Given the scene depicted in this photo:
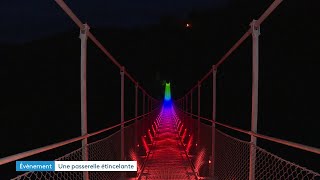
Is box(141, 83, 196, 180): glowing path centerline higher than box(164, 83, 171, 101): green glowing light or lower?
lower

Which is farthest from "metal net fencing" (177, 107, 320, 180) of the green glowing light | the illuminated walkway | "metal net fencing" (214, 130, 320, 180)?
the green glowing light

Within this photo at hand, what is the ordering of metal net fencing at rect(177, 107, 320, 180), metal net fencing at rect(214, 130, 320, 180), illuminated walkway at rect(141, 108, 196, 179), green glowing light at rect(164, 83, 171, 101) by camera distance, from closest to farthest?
metal net fencing at rect(177, 107, 320, 180) < metal net fencing at rect(214, 130, 320, 180) < illuminated walkway at rect(141, 108, 196, 179) < green glowing light at rect(164, 83, 171, 101)

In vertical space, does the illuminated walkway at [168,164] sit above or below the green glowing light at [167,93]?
below

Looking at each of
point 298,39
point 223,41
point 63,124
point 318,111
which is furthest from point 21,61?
point 318,111

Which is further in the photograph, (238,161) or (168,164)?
(168,164)

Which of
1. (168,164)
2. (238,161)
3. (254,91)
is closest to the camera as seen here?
(254,91)

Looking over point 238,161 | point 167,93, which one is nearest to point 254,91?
point 238,161

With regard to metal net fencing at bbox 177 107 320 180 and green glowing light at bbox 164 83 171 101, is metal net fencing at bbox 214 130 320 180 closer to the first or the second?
metal net fencing at bbox 177 107 320 180

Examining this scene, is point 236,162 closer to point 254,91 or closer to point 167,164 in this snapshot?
point 254,91

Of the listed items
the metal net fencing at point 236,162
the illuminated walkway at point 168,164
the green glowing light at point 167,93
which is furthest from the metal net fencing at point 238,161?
the green glowing light at point 167,93

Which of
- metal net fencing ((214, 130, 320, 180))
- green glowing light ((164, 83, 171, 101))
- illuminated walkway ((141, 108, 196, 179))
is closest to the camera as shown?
metal net fencing ((214, 130, 320, 180))

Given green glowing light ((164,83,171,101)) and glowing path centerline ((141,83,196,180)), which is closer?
glowing path centerline ((141,83,196,180))

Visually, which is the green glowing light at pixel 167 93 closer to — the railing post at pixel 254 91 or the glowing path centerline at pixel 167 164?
the glowing path centerline at pixel 167 164

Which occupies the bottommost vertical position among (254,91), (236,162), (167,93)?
(236,162)
